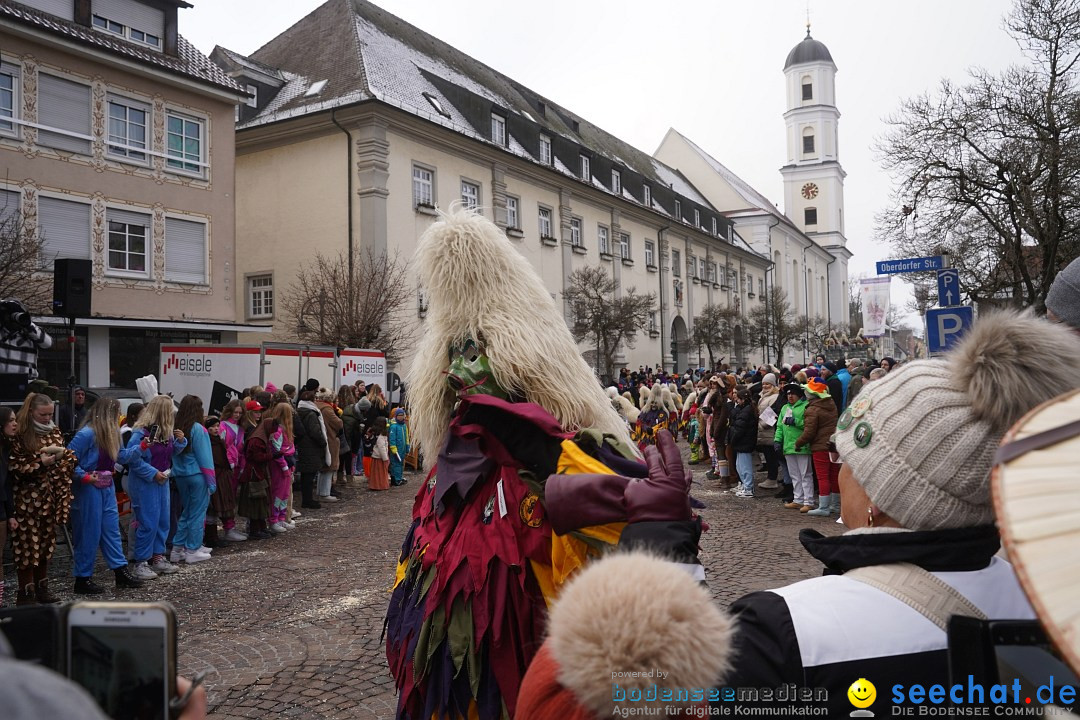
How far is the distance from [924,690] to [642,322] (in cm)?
3004

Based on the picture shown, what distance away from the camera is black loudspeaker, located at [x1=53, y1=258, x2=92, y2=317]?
33.9 ft

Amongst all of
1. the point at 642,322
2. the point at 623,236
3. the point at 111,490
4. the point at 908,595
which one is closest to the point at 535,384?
the point at 908,595

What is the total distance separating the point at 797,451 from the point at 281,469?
22.1 feet

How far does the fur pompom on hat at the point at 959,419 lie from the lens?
1.30 meters

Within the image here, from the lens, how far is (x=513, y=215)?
28.6 meters

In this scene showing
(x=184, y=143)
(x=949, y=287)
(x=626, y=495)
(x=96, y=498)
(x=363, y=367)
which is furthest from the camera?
(x=184, y=143)

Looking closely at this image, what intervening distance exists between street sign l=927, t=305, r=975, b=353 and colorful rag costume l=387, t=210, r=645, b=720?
250 inches

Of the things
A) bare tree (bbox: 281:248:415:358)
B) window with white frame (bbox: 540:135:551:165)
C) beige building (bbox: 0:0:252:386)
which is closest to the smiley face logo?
bare tree (bbox: 281:248:415:358)

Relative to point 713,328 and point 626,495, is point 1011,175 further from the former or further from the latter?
point 713,328

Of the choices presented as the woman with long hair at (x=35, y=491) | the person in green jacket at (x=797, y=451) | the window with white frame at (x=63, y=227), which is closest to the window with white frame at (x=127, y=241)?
the window with white frame at (x=63, y=227)

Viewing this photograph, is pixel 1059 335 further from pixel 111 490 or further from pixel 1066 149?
pixel 1066 149

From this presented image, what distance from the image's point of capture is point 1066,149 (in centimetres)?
1262

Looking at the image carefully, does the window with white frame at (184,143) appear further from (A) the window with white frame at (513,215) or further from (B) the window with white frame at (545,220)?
(B) the window with white frame at (545,220)

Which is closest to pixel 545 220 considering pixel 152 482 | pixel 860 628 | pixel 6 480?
pixel 152 482
